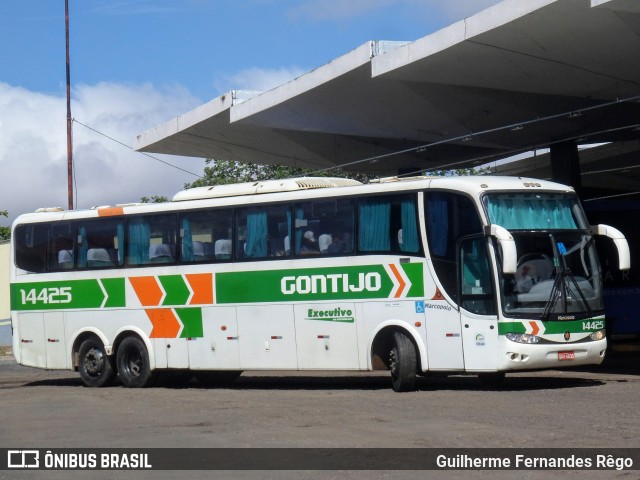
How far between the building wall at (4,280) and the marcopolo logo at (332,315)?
29972mm

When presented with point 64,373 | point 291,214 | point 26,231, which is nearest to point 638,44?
point 291,214

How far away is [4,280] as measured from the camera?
154ft

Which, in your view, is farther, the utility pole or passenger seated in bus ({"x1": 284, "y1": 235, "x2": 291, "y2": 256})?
the utility pole

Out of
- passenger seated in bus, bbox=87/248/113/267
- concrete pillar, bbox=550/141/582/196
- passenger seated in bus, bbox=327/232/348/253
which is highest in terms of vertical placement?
concrete pillar, bbox=550/141/582/196

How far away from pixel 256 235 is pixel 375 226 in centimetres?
241

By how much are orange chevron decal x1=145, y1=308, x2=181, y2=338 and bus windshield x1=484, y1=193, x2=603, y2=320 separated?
6.56m

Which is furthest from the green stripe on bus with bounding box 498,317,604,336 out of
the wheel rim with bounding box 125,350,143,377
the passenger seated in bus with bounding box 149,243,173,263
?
the wheel rim with bounding box 125,350,143,377

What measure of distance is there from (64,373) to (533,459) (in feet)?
63.9

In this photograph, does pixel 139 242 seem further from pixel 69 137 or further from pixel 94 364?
pixel 69 137

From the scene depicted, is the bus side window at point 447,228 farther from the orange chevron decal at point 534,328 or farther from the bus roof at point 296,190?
the orange chevron decal at point 534,328

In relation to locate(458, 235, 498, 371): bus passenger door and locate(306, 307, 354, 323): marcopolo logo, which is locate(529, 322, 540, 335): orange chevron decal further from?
locate(306, 307, 354, 323): marcopolo logo

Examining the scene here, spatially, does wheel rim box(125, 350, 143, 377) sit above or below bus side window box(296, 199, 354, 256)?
below

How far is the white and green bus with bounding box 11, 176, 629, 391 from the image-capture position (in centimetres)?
1723

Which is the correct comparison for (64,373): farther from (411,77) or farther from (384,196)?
(384,196)
